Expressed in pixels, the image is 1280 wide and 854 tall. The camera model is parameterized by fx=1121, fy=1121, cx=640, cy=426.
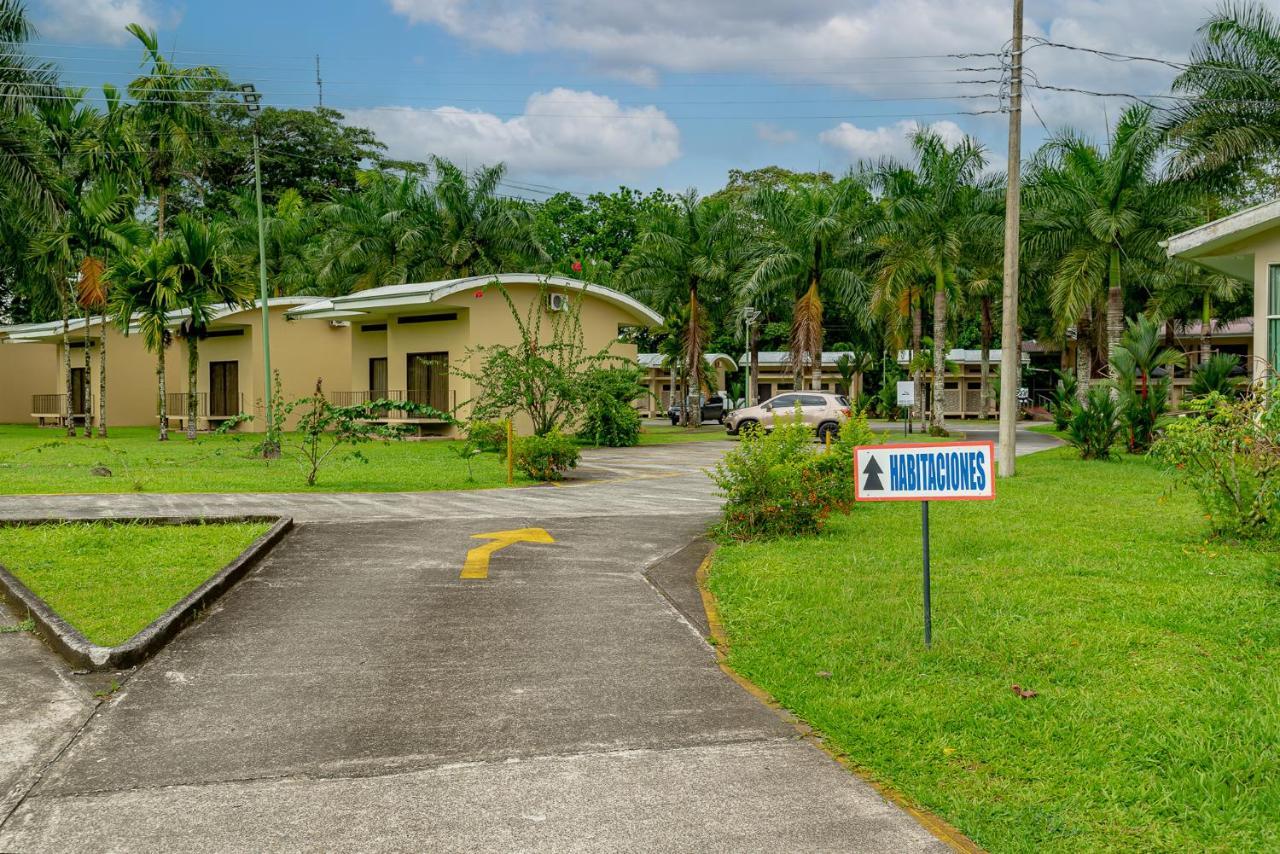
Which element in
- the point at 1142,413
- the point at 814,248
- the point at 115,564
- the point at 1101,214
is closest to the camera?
the point at 115,564

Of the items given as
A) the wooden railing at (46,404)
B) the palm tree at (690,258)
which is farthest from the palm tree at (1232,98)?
the wooden railing at (46,404)

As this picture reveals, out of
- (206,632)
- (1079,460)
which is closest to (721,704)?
(206,632)

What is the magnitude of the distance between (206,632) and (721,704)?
11.7 ft

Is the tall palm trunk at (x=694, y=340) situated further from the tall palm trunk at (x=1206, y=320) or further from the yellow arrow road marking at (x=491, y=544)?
the yellow arrow road marking at (x=491, y=544)

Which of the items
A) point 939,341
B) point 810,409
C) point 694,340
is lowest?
point 810,409

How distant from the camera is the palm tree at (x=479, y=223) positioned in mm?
38750

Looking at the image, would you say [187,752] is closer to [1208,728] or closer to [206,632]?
[206,632]

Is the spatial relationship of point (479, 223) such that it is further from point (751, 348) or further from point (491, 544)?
point (491, 544)

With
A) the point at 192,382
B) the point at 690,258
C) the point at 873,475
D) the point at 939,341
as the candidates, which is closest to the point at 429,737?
the point at 873,475

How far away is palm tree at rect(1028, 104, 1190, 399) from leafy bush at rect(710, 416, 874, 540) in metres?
19.2

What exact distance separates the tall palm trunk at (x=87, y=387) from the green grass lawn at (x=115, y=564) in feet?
73.2

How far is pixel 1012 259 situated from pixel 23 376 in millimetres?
39680

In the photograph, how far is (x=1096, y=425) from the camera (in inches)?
832

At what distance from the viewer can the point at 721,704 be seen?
5574 mm
